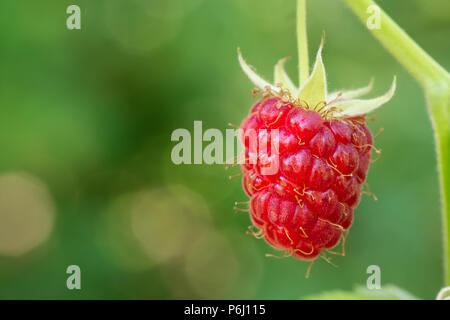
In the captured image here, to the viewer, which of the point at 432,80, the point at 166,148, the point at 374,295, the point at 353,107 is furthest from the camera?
the point at 166,148

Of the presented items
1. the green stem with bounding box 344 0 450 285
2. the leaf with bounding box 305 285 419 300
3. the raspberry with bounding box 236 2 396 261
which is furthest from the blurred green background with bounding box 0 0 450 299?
the green stem with bounding box 344 0 450 285

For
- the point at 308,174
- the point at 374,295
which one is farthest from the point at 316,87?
the point at 374,295

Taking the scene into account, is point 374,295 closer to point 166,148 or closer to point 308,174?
point 308,174

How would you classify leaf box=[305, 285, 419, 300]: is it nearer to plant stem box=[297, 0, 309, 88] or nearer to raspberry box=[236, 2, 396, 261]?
raspberry box=[236, 2, 396, 261]

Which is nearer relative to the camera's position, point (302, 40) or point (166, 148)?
point (302, 40)

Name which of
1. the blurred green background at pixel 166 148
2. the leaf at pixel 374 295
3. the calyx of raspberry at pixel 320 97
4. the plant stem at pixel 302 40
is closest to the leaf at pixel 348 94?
the calyx of raspberry at pixel 320 97
